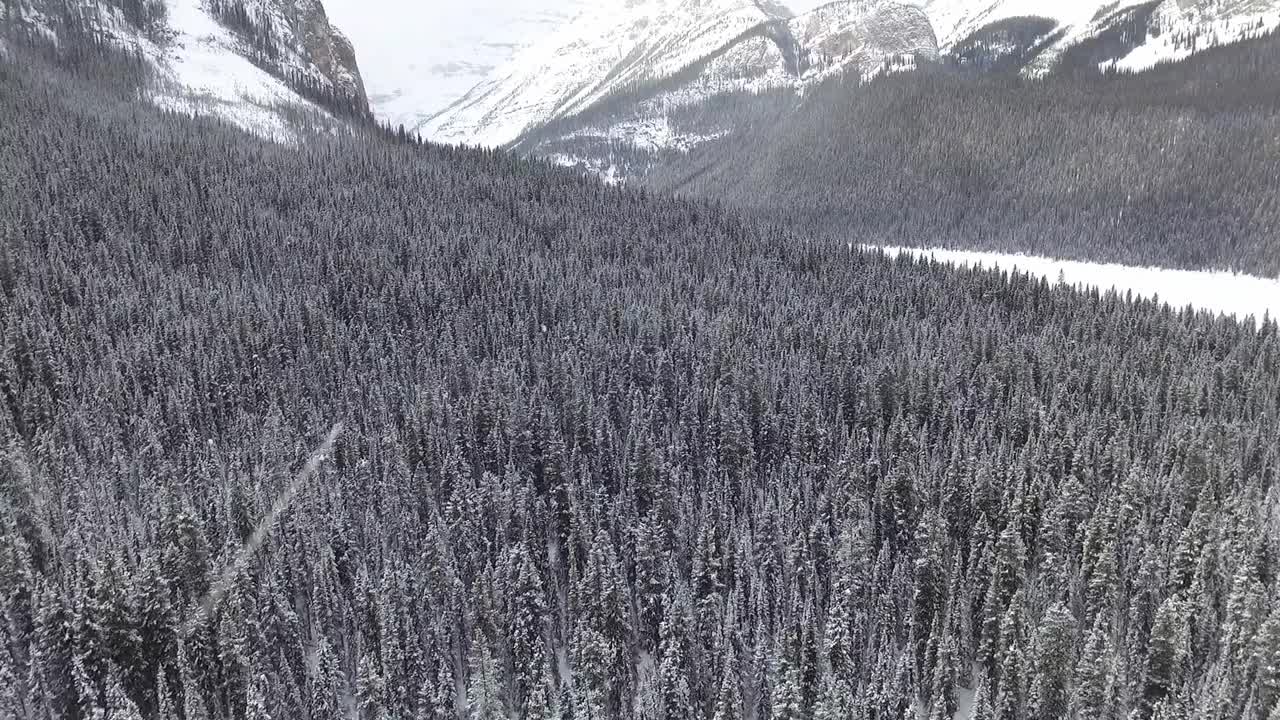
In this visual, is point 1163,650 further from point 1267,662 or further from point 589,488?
point 589,488

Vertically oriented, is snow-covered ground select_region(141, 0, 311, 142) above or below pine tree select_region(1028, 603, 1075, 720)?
above

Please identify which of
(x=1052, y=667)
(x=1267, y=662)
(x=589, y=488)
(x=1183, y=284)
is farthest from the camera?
(x=1183, y=284)

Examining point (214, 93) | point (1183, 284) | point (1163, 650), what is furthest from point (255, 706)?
point (214, 93)

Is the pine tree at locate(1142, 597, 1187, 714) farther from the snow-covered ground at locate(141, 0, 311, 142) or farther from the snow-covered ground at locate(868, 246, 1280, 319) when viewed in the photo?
the snow-covered ground at locate(141, 0, 311, 142)

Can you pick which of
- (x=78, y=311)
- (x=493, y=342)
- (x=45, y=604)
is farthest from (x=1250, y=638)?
(x=78, y=311)

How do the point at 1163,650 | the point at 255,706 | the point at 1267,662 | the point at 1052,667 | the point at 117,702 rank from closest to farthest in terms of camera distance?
the point at 255,706
the point at 117,702
the point at 1267,662
the point at 1052,667
the point at 1163,650

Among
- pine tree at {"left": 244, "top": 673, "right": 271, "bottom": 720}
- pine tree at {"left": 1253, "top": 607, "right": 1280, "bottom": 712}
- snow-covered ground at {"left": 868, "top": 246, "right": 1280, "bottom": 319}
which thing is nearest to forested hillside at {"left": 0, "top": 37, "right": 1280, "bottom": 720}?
pine tree at {"left": 1253, "top": 607, "right": 1280, "bottom": 712}
